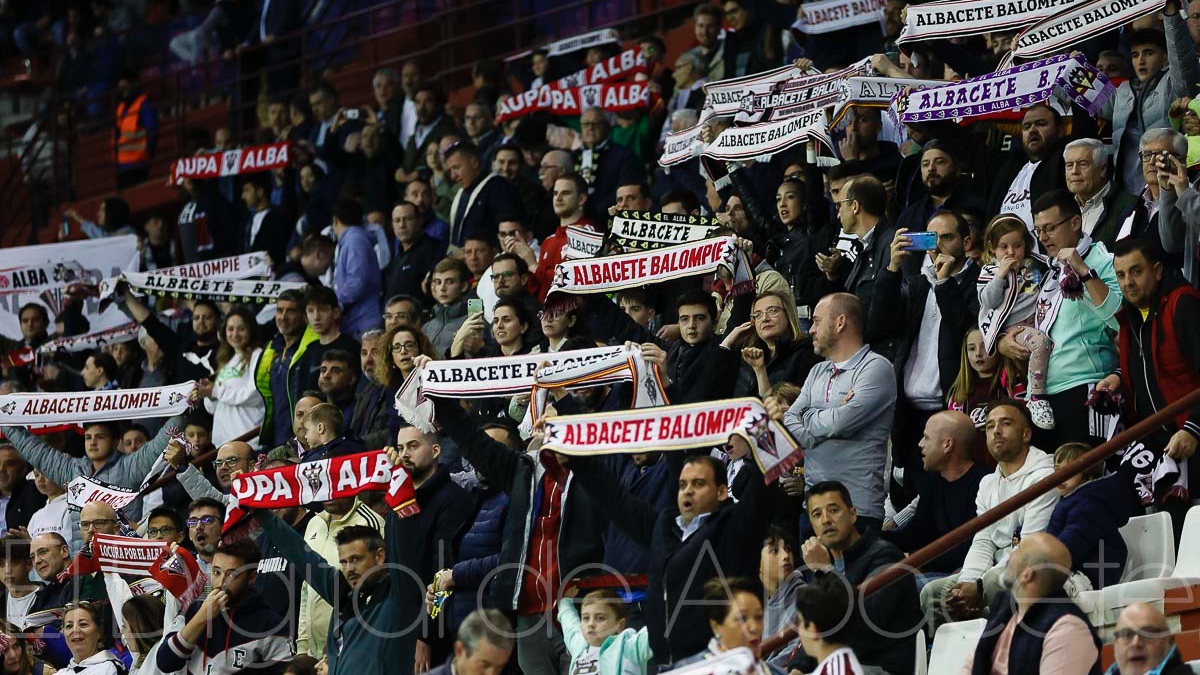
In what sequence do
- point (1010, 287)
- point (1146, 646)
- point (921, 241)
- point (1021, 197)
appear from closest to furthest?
point (1146, 646)
point (1010, 287)
point (921, 241)
point (1021, 197)

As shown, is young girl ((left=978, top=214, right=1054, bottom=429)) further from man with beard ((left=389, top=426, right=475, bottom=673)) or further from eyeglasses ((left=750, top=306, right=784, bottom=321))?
man with beard ((left=389, top=426, right=475, bottom=673))

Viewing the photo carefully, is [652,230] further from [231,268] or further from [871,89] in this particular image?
[231,268]

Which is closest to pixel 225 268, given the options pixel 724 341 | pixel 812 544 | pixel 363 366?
pixel 363 366

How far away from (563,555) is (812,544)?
128cm

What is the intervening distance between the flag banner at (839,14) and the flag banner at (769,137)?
205cm

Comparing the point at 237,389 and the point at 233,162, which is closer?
the point at 237,389

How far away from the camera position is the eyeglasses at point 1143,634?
258 inches

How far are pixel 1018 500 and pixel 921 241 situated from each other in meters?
2.35

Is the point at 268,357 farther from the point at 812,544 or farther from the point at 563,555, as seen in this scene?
the point at 812,544

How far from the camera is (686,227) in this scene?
1145 centimetres

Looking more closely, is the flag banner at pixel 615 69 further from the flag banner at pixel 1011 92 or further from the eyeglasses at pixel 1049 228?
the eyeglasses at pixel 1049 228

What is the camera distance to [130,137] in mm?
20609

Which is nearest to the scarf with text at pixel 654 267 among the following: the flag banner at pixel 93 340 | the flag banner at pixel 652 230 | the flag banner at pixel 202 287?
the flag banner at pixel 652 230

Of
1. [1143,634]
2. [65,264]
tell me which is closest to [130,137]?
[65,264]
